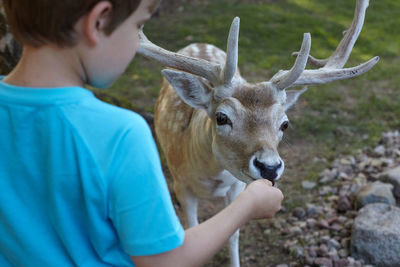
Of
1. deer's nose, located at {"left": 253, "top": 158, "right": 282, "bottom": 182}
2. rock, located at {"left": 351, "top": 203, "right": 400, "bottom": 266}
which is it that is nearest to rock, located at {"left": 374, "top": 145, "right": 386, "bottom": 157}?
rock, located at {"left": 351, "top": 203, "right": 400, "bottom": 266}

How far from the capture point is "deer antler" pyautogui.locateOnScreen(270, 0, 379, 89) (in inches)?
116

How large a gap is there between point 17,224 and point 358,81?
6324mm

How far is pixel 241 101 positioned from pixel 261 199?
51.9 inches

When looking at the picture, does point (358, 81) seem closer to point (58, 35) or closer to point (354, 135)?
point (354, 135)

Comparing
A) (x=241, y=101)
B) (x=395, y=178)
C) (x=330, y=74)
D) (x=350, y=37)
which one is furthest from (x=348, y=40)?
(x=395, y=178)

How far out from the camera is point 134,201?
1092mm

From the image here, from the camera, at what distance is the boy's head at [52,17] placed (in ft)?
3.42

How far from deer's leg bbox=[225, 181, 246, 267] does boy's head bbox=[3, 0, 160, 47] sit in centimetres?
234

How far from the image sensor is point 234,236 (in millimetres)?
3465

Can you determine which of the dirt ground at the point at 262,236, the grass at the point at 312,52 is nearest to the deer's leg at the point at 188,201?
the dirt ground at the point at 262,236

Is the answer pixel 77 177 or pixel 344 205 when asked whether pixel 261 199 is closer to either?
pixel 77 177

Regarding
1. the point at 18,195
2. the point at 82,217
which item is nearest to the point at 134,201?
the point at 82,217

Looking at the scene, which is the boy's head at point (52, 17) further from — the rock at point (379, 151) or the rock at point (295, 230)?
the rock at point (379, 151)

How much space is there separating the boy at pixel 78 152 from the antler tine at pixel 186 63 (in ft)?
5.42
